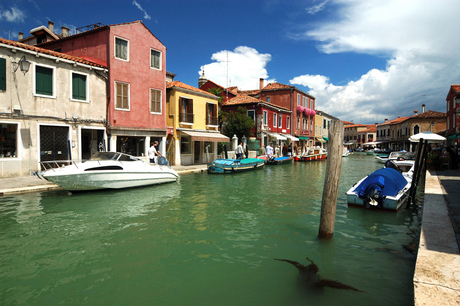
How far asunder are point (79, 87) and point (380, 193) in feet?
46.8

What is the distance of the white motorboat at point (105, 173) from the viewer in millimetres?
10205

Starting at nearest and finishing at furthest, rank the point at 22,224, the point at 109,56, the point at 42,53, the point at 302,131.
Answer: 1. the point at 22,224
2. the point at 42,53
3. the point at 109,56
4. the point at 302,131

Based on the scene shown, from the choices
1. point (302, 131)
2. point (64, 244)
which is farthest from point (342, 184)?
point (302, 131)

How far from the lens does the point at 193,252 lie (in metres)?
5.62

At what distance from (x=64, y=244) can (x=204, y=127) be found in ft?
57.7

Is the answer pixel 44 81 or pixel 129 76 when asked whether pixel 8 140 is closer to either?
pixel 44 81

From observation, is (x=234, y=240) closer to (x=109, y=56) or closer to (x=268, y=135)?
(x=109, y=56)

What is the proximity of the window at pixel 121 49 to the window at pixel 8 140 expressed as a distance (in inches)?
259

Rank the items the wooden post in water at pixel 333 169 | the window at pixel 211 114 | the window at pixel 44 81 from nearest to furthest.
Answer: the wooden post in water at pixel 333 169
the window at pixel 44 81
the window at pixel 211 114

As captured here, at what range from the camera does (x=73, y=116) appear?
14.2 m

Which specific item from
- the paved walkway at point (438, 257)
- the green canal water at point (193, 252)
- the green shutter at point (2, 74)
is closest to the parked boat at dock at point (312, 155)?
the green canal water at point (193, 252)

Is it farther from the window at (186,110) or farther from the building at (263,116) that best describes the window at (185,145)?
the building at (263,116)

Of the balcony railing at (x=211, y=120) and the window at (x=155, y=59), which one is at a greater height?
the window at (x=155, y=59)

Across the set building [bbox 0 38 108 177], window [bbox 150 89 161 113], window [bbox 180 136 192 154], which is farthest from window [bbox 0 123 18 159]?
window [bbox 180 136 192 154]
